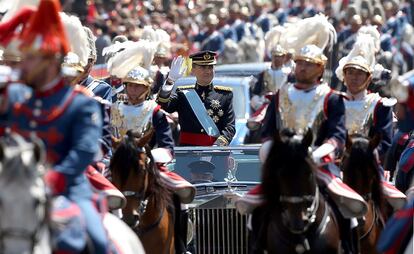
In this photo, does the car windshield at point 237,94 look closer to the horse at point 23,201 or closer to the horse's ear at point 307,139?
the horse's ear at point 307,139

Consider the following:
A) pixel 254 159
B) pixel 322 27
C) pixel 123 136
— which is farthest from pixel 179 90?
pixel 322 27

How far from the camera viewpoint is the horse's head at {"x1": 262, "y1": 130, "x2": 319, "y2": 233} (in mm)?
11719

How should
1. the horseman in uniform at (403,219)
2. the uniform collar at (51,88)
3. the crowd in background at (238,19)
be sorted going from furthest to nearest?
the crowd in background at (238,19) → the horseman in uniform at (403,219) → the uniform collar at (51,88)

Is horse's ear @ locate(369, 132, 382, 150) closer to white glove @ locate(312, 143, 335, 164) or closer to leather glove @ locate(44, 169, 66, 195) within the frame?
white glove @ locate(312, 143, 335, 164)

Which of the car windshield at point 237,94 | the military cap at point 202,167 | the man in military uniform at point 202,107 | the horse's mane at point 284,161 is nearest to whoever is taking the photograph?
the horse's mane at point 284,161

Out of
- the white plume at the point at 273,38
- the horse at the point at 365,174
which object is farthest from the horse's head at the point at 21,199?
the white plume at the point at 273,38

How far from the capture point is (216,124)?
703 inches

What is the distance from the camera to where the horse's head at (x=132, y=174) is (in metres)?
13.6

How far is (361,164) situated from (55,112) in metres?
4.79

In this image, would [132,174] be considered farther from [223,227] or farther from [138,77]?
[223,227]

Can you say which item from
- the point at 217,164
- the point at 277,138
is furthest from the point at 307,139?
the point at 217,164

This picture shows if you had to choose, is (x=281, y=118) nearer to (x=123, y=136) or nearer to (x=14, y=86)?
(x=123, y=136)

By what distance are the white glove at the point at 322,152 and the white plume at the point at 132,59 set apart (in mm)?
2831

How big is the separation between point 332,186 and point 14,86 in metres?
3.56
